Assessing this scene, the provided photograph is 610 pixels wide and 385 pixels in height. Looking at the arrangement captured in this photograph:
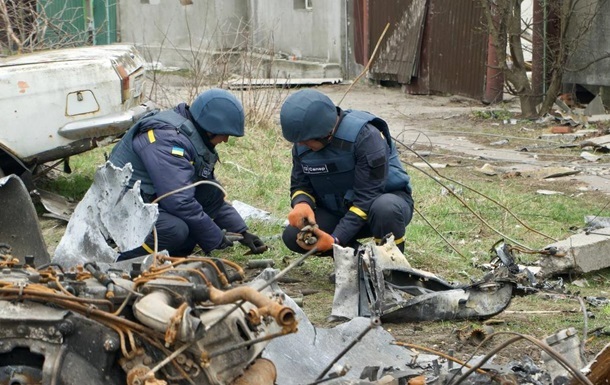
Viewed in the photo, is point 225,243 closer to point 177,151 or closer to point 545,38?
point 177,151

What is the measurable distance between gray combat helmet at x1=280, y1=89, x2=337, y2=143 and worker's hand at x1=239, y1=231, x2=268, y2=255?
1.11m

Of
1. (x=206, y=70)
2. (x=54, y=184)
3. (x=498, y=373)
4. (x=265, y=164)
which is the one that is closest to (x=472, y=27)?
(x=206, y=70)

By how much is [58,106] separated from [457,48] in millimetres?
10313

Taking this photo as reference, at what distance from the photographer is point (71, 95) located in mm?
7535

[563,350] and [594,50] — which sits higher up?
[594,50]

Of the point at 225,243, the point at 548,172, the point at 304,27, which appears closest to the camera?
the point at 225,243

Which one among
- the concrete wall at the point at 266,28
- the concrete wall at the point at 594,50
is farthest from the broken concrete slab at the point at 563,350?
the concrete wall at the point at 266,28

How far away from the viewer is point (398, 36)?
1812 centimetres

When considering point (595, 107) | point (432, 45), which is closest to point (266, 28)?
point (432, 45)

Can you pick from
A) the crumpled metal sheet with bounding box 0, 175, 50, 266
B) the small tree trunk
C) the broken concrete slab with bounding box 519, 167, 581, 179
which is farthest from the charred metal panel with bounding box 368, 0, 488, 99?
the crumpled metal sheet with bounding box 0, 175, 50, 266

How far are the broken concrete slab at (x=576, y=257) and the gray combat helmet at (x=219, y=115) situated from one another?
213 centimetres

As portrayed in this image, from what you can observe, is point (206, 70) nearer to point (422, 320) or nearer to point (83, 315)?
point (422, 320)

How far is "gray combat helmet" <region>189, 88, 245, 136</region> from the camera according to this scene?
6020mm

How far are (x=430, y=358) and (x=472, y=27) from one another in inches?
479
